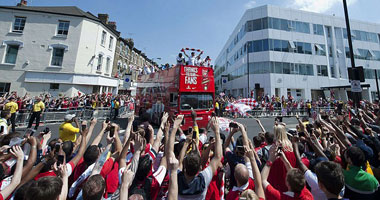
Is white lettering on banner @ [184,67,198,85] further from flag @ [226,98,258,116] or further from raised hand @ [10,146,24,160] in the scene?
raised hand @ [10,146,24,160]

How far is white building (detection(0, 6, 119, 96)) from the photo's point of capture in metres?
17.9

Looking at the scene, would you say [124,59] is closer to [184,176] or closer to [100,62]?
[100,62]

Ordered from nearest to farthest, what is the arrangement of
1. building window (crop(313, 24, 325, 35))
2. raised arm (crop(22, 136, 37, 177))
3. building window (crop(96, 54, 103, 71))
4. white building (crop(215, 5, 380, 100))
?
raised arm (crop(22, 136, 37, 177)), building window (crop(96, 54, 103, 71)), white building (crop(215, 5, 380, 100)), building window (crop(313, 24, 325, 35))

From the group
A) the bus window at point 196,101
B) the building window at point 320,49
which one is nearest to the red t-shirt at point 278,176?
the bus window at point 196,101

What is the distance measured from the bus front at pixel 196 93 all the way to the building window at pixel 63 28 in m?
19.9

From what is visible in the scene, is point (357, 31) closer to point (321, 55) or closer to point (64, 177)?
point (321, 55)

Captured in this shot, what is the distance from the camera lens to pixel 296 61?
25500 mm

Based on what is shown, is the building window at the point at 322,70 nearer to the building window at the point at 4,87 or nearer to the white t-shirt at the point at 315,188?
the white t-shirt at the point at 315,188

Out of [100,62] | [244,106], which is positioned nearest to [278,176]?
[244,106]

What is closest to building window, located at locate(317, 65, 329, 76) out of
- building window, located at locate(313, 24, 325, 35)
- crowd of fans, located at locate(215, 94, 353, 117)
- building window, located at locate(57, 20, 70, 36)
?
building window, located at locate(313, 24, 325, 35)

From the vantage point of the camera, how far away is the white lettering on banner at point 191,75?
29.2 feet

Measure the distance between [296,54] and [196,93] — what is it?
25.2 metres

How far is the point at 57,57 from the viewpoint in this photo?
746 inches

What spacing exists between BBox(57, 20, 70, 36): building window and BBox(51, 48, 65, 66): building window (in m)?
2.13
